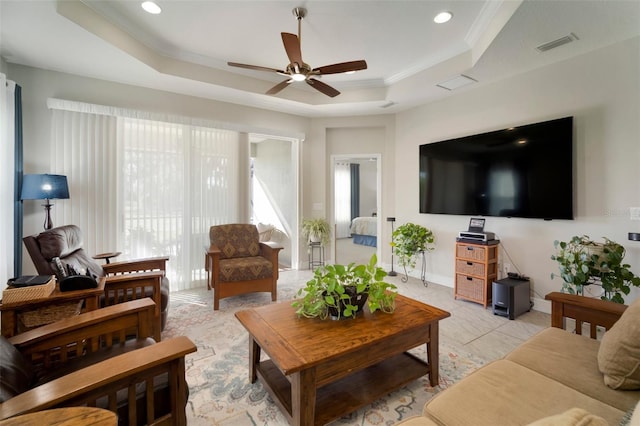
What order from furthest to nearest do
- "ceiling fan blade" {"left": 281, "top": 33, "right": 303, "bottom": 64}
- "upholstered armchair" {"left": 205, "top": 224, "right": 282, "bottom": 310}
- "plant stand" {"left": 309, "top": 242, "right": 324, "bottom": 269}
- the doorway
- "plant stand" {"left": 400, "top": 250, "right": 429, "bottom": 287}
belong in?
1. the doorway
2. "plant stand" {"left": 309, "top": 242, "right": 324, "bottom": 269}
3. "plant stand" {"left": 400, "top": 250, "right": 429, "bottom": 287}
4. "upholstered armchair" {"left": 205, "top": 224, "right": 282, "bottom": 310}
5. "ceiling fan blade" {"left": 281, "top": 33, "right": 303, "bottom": 64}

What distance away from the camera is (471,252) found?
3414mm

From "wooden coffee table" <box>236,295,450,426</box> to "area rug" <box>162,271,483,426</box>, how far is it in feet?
0.38

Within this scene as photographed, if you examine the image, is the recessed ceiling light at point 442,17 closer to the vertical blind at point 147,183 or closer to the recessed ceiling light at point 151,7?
the recessed ceiling light at point 151,7

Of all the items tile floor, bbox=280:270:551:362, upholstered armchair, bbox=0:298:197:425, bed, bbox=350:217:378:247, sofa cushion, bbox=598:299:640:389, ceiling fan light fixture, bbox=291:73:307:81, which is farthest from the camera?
bed, bbox=350:217:378:247

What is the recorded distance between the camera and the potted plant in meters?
4.78

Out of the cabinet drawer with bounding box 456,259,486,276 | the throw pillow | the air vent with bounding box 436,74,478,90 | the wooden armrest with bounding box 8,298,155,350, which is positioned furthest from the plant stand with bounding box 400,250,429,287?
the throw pillow

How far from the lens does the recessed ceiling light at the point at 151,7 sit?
244cm

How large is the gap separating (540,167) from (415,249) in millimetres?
1817

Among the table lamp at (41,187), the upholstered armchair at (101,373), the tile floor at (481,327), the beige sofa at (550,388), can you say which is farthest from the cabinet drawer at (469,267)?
the table lamp at (41,187)

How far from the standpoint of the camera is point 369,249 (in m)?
7.07

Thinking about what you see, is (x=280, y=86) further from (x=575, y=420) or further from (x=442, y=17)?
(x=575, y=420)

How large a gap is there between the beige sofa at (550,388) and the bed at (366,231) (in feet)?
19.5

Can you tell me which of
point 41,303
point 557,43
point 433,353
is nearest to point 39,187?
point 41,303

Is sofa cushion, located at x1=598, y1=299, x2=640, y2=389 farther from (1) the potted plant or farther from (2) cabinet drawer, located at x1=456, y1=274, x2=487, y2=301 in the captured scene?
(1) the potted plant
